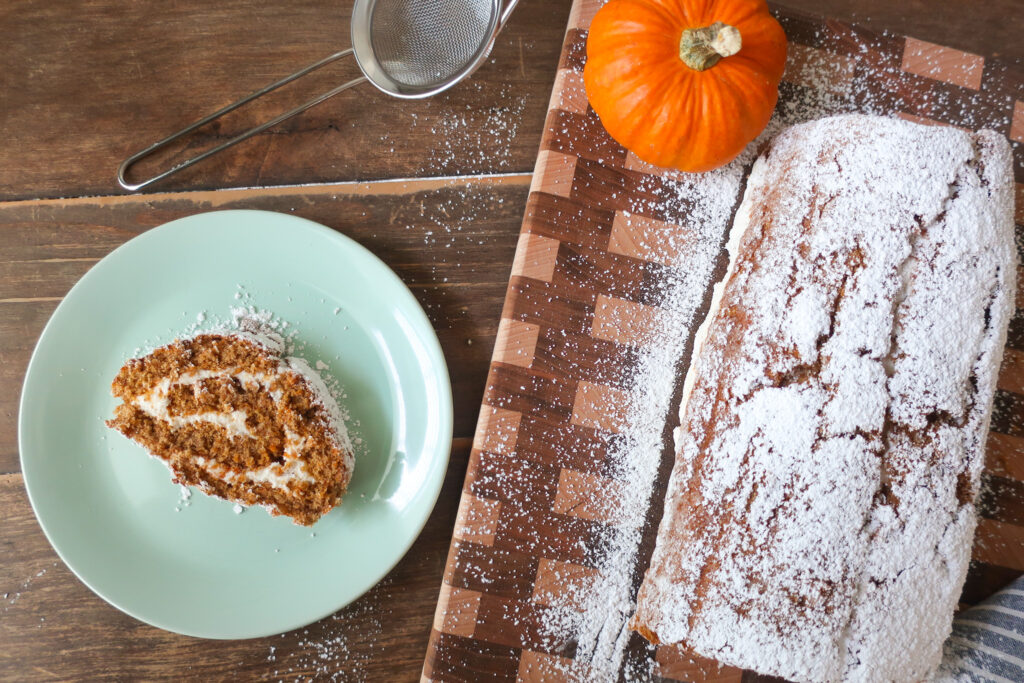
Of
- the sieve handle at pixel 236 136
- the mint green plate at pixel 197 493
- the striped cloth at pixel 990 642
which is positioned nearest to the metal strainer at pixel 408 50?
the sieve handle at pixel 236 136

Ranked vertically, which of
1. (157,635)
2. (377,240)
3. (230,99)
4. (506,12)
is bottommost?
(157,635)

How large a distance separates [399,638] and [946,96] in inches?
74.1

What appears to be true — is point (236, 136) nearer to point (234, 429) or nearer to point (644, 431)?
point (234, 429)

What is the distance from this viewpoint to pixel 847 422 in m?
1.19

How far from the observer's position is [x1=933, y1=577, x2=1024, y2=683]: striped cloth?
1.30 metres

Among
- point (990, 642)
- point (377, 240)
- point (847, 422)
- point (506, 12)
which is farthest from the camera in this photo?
point (377, 240)

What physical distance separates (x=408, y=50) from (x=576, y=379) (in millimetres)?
903

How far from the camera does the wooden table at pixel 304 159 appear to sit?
1543 millimetres

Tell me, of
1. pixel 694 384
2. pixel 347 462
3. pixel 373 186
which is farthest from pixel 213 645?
pixel 694 384

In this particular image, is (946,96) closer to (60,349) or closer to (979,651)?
(979,651)

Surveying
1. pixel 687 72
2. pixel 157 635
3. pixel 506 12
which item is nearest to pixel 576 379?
pixel 687 72

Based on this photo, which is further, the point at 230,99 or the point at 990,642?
the point at 230,99

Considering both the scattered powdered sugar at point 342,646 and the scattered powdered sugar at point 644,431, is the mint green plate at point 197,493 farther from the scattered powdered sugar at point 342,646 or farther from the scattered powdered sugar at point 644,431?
the scattered powdered sugar at point 644,431

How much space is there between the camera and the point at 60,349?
145 centimetres
